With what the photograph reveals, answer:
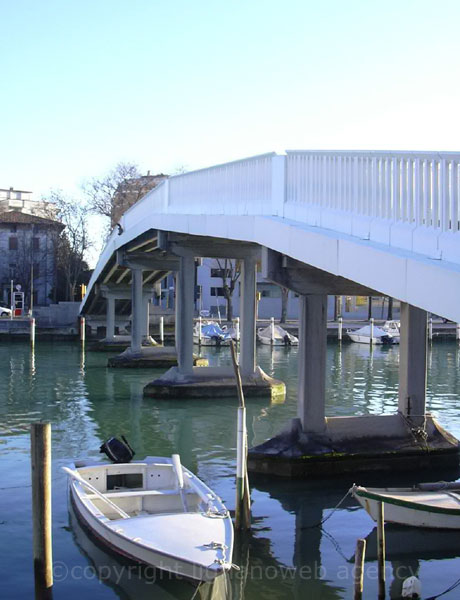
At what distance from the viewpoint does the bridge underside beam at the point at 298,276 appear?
50.2 feet

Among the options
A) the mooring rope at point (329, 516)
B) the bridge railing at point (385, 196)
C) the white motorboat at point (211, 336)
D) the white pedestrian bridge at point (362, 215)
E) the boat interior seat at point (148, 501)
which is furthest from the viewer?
the white motorboat at point (211, 336)

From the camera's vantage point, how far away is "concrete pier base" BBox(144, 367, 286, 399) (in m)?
25.7

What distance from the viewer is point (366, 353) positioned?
46281mm

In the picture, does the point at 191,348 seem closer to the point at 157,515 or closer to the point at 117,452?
the point at 117,452

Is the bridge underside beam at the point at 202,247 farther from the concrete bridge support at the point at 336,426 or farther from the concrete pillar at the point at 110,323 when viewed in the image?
the concrete pillar at the point at 110,323

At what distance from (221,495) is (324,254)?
475 centimetres

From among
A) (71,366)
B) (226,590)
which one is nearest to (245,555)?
(226,590)

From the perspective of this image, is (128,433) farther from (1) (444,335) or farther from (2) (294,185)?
(1) (444,335)

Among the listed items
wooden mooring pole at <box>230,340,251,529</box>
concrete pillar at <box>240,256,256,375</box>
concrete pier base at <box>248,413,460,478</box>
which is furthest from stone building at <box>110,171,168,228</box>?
wooden mooring pole at <box>230,340,251,529</box>

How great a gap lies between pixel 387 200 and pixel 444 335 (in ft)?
158

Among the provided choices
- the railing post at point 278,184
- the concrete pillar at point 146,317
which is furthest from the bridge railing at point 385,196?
the concrete pillar at point 146,317

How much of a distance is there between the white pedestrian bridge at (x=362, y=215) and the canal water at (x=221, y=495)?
145 inches

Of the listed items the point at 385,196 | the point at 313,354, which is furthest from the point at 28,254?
the point at 385,196

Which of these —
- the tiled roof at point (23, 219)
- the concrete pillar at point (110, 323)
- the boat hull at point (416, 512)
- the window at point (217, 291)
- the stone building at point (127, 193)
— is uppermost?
the stone building at point (127, 193)
